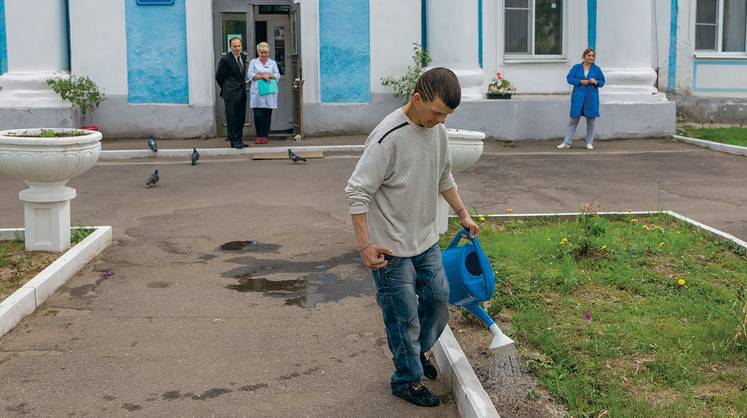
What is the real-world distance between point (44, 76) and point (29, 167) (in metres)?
9.78

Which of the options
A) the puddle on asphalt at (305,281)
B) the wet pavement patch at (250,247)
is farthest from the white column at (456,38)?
the puddle on asphalt at (305,281)

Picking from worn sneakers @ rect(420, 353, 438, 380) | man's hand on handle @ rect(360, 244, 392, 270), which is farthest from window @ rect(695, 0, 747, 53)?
man's hand on handle @ rect(360, 244, 392, 270)

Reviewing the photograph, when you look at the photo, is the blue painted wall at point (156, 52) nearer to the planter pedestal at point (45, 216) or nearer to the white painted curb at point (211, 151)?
the white painted curb at point (211, 151)

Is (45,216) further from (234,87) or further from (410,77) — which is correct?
(410,77)

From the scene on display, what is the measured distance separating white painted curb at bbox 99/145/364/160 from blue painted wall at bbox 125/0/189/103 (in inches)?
75.8

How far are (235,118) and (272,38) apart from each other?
313cm

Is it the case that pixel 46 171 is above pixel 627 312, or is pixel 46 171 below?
above

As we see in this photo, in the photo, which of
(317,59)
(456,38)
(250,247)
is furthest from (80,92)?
(250,247)

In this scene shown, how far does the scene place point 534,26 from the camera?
741 inches

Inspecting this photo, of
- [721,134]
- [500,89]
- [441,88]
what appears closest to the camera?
[441,88]

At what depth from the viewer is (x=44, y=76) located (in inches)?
643

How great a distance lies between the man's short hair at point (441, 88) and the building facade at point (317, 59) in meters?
12.6

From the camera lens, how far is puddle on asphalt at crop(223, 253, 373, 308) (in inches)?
271

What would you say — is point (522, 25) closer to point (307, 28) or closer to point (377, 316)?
point (307, 28)
